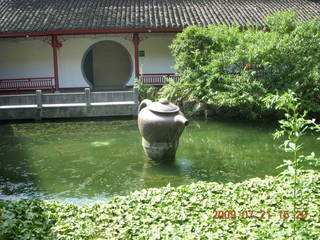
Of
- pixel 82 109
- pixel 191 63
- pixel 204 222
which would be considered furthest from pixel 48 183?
pixel 191 63

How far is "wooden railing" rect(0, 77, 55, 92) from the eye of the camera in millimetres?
17672

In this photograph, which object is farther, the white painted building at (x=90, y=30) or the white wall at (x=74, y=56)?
the white wall at (x=74, y=56)

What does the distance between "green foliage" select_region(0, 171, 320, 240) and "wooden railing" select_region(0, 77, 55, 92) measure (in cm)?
1219

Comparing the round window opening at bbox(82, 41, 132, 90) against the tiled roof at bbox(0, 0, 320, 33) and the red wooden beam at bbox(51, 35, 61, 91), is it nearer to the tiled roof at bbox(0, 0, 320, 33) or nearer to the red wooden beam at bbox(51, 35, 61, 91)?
the tiled roof at bbox(0, 0, 320, 33)

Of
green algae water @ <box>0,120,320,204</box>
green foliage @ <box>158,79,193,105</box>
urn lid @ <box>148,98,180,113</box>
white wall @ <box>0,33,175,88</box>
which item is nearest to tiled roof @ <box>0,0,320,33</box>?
white wall @ <box>0,33,175,88</box>

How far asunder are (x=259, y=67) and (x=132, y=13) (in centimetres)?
693

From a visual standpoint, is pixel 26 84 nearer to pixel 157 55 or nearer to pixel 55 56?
pixel 55 56

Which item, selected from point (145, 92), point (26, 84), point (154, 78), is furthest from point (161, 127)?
point (26, 84)

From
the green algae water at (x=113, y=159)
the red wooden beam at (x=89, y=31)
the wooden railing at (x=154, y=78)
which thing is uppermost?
the red wooden beam at (x=89, y=31)

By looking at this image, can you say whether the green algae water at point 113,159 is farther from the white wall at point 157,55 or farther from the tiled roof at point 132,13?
the white wall at point 157,55

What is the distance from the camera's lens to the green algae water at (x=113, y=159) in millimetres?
7645

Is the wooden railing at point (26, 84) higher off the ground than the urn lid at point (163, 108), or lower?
lower

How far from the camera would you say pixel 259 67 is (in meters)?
13.0

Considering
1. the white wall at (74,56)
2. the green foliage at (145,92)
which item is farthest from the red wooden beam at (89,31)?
the green foliage at (145,92)
